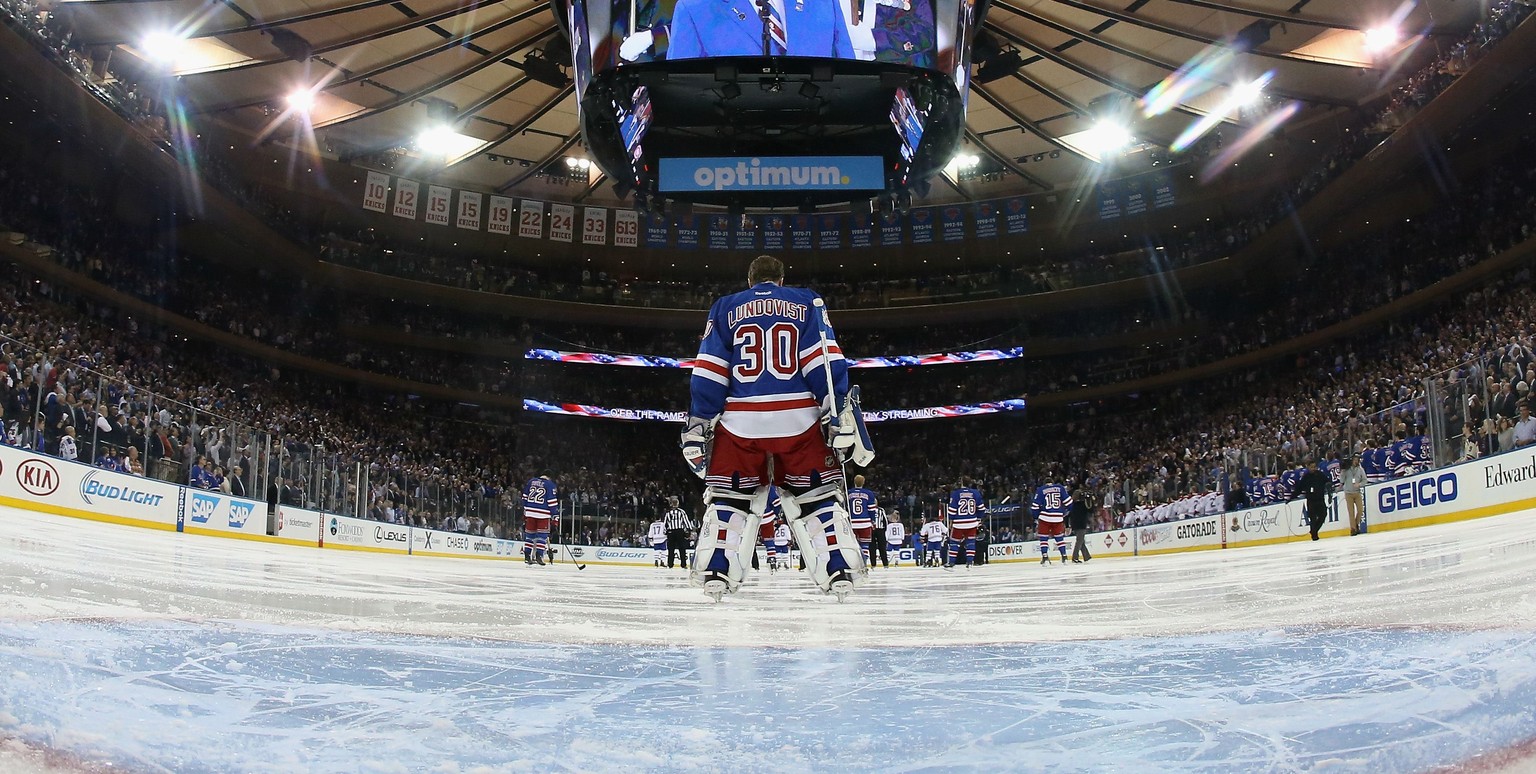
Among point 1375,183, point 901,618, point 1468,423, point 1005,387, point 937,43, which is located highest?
point 1375,183

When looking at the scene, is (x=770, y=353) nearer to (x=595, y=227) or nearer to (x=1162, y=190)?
(x=1162, y=190)

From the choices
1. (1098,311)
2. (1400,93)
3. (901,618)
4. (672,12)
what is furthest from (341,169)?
(901,618)

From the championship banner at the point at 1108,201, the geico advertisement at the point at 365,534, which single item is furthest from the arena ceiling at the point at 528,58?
the geico advertisement at the point at 365,534

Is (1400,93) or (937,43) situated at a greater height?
(1400,93)

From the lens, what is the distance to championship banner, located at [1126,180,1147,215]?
116ft

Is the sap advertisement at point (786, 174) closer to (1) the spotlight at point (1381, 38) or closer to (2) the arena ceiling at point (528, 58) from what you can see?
(2) the arena ceiling at point (528, 58)

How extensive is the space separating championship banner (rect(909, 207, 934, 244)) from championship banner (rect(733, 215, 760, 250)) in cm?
587

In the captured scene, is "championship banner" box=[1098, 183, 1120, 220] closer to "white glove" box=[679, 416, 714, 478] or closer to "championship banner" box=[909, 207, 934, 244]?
"championship banner" box=[909, 207, 934, 244]

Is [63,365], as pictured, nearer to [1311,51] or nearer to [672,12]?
[672,12]

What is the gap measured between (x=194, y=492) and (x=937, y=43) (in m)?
13.0

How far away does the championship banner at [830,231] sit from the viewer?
39.2 m

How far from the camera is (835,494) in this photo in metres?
5.93

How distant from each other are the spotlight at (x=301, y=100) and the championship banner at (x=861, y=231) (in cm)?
1856

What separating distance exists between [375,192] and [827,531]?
107 feet
